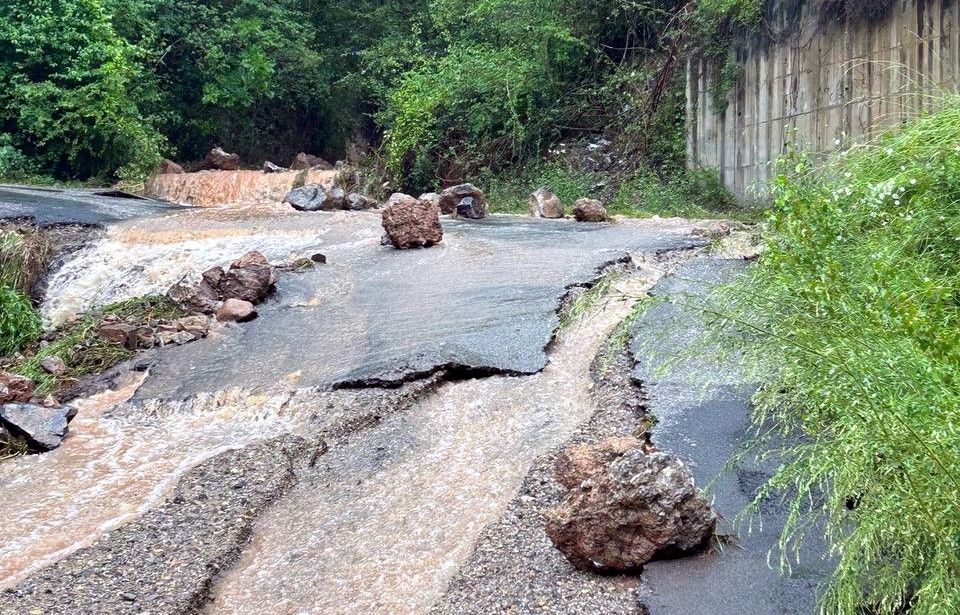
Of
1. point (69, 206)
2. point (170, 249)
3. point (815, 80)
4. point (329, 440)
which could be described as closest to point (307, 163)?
point (69, 206)

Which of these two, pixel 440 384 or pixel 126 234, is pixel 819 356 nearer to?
pixel 440 384

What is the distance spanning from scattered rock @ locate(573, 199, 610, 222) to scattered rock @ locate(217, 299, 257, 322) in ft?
13.2

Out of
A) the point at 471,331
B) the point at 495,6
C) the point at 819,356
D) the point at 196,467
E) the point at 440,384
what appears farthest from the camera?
the point at 495,6

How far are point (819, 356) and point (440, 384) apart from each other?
280cm

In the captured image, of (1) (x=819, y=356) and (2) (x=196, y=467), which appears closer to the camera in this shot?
(1) (x=819, y=356)

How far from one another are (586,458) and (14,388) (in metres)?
3.79

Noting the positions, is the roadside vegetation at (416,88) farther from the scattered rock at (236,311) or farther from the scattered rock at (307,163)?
the scattered rock at (236,311)

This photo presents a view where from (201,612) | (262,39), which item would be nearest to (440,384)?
(201,612)

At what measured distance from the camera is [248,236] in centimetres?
886

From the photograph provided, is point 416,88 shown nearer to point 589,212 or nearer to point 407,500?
point 589,212

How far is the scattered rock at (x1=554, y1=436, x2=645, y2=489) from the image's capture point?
9.70 ft

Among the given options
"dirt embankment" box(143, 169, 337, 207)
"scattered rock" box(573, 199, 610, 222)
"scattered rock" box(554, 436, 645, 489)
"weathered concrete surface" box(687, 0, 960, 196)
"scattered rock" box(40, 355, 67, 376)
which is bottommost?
"scattered rock" box(40, 355, 67, 376)

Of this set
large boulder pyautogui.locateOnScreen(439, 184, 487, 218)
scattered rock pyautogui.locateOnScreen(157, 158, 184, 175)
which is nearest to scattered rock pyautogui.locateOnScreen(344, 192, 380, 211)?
large boulder pyautogui.locateOnScreen(439, 184, 487, 218)

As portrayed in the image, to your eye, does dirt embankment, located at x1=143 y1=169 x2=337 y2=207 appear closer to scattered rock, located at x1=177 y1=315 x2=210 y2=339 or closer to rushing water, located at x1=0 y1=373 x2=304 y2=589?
scattered rock, located at x1=177 y1=315 x2=210 y2=339
